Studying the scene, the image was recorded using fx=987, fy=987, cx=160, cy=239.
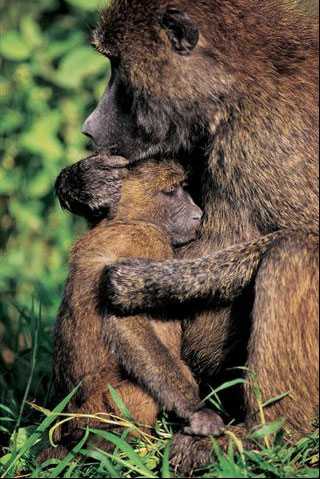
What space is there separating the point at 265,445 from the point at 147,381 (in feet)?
2.12

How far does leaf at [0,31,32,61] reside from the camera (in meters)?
8.41

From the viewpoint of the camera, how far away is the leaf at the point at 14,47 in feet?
27.6

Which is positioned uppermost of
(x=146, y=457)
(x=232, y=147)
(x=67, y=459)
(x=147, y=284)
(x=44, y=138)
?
(x=232, y=147)

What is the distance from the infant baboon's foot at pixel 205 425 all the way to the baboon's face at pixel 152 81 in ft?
4.40

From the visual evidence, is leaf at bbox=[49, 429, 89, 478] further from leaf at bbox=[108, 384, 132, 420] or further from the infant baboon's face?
the infant baboon's face

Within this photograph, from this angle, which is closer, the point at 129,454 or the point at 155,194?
the point at 129,454

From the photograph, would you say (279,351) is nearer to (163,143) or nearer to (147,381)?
(147,381)

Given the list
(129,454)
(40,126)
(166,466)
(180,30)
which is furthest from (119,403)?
(40,126)

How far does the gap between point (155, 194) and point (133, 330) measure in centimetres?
82

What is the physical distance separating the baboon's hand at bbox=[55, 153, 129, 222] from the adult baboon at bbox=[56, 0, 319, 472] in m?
0.02

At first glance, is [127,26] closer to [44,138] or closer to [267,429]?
[267,429]

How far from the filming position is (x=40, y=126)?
8469 mm

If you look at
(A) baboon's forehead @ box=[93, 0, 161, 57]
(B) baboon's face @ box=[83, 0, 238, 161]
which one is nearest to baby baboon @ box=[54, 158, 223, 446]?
(B) baboon's face @ box=[83, 0, 238, 161]

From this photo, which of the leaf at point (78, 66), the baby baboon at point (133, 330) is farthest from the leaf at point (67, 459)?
the leaf at point (78, 66)
